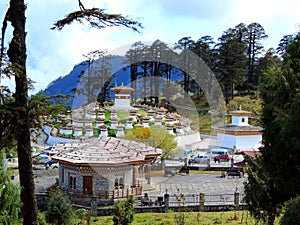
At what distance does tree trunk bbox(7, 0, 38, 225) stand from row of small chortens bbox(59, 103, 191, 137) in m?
20.6

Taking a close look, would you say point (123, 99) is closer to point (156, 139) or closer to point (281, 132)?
point (156, 139)

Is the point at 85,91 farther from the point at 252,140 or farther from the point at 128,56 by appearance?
the point at 252,140

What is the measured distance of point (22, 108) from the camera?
7316mm

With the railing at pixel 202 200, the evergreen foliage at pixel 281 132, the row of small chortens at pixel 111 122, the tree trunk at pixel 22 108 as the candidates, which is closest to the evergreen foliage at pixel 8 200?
the tree trunk at pixel 22 108

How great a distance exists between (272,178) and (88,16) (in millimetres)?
5957

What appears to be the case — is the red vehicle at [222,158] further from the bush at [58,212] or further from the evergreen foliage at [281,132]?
the bush at [58,212]

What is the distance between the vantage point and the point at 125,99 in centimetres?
3531

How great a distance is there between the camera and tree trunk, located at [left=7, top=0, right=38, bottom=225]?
749cm

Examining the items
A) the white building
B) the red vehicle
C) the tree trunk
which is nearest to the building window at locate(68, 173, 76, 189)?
the tree trunk

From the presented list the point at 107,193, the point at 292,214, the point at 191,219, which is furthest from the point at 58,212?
the point at 292,214

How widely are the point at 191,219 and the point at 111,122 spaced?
663 inches

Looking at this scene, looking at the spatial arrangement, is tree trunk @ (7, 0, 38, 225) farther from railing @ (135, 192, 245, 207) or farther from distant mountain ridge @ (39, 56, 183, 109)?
distant mountain ridge @ (39, 56, 183, 109)

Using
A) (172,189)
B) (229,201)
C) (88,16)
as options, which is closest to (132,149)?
(172,189)

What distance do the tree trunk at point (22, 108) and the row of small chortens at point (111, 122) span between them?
20568 mm
